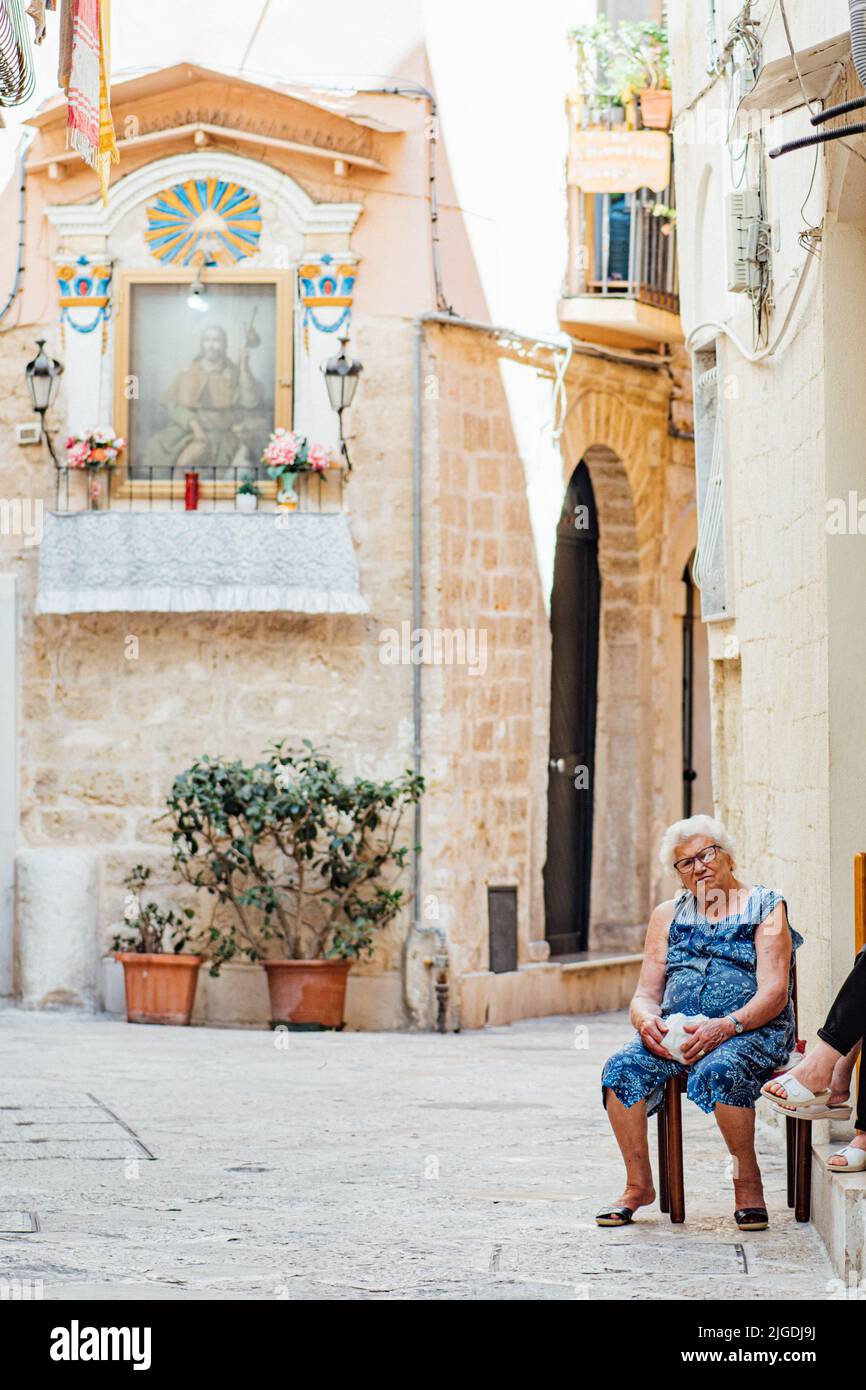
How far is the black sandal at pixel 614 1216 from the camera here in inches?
239

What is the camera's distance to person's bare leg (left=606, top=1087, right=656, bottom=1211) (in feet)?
20.1

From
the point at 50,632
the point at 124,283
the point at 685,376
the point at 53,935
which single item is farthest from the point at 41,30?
the point at 685,376

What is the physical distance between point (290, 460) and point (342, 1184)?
21.2 feet

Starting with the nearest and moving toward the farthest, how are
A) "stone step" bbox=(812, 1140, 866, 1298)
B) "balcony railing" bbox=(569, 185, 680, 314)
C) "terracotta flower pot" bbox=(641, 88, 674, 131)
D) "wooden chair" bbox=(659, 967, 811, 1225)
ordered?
"stone step" bbox=(812, 1140, 866, 1298) < "wooden chair" bbox=(659, 967, 811, 1225) < "terracotta flower pot" bbox=(641, 88, 674, 131) < "balcony railing" bbox=(569, 185, 680, 314)

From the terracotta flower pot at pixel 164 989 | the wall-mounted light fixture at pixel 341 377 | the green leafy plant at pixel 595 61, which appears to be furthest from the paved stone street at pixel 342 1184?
the green leafy plant at pixel 595 61

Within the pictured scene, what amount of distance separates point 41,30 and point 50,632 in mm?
4738

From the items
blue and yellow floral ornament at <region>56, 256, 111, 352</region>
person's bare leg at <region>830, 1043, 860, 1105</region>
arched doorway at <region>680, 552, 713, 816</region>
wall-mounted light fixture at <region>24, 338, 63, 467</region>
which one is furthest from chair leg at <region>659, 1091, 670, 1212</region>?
arched doorway at <region>680, 552, 713, 816</region>

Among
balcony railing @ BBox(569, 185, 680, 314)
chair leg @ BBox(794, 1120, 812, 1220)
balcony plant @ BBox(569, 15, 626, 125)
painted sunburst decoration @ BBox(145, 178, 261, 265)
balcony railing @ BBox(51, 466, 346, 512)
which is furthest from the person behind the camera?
balcony railing @ BBox(569, 185, 680, 314)

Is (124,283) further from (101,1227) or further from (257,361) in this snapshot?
(101,1227)

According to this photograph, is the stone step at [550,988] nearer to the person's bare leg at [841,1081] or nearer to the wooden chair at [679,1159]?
the wooden chair at [679,1159]

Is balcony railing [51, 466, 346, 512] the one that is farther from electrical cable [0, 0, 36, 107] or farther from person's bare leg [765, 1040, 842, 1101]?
person's bare leg [765, 1040, 842, 1101]

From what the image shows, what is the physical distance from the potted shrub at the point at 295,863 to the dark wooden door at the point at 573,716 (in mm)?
2362

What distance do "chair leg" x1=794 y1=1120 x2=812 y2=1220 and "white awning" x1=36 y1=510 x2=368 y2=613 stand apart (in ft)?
21.9

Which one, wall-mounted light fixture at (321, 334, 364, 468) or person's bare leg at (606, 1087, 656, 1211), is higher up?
wall-mounted light fixture at (321, 334, 364, 468)
